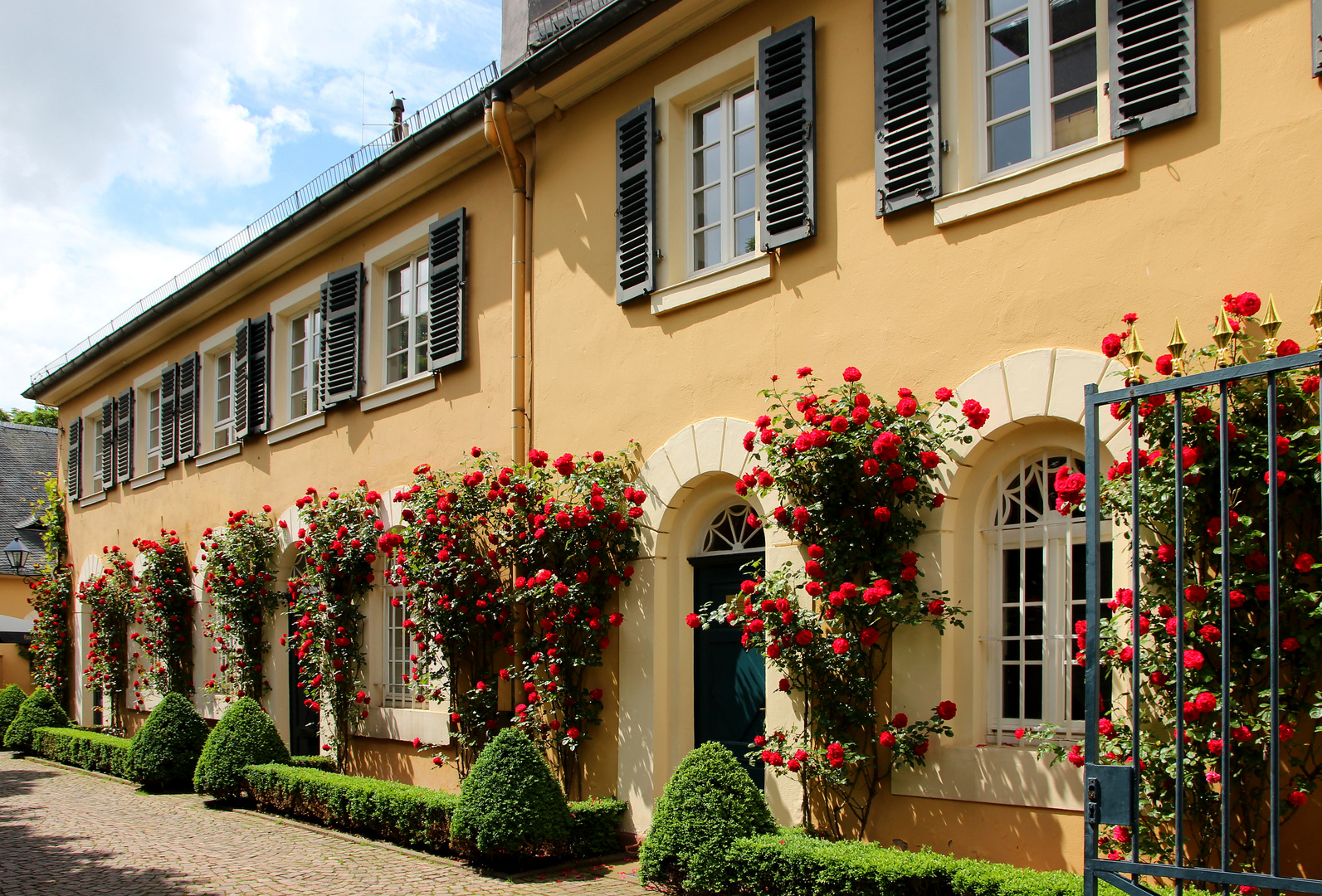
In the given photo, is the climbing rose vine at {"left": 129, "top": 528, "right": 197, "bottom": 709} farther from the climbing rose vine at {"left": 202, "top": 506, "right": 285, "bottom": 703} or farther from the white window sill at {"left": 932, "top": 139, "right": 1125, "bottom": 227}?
the white window sill at {"left": 932, "top": 139, "right": 1125, "bottom": 227}

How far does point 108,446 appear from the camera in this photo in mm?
20172

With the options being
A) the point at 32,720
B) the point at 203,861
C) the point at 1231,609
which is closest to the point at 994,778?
the point at 1231,609

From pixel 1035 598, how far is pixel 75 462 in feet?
63.7

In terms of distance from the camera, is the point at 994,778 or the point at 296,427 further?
the point at 296,427

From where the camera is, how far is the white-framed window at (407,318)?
12.1 metres

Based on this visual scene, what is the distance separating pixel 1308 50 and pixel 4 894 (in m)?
9.27

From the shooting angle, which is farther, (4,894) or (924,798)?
(4,894)

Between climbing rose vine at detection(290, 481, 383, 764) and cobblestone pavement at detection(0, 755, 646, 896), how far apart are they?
147 cm

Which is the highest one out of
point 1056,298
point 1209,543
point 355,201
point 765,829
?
point 355,201

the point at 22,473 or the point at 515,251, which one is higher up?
the point at 515,251

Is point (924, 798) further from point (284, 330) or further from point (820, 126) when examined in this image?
point (284, 330)

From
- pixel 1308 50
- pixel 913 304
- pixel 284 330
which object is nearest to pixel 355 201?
pixel 284 330

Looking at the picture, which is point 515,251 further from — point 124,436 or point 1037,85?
point 124,436

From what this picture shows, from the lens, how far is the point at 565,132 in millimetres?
10258
